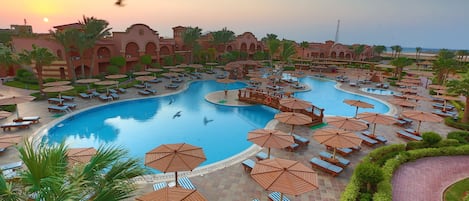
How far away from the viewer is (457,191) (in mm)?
10375

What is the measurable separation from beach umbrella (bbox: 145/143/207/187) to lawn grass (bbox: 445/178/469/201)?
9.68 meters

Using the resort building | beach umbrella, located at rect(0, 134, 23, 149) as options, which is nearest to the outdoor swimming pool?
beach umbrella, located at rect(0, 134, 23, 149)

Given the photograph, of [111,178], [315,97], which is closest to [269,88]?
[315,97]

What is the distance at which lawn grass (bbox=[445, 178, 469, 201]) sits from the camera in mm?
9945

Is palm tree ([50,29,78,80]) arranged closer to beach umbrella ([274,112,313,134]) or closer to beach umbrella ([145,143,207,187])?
beach umbrella ([145,143,207,187])

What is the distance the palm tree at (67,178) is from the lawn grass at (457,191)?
11708 mm

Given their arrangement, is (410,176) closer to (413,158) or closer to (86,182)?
(413,158)

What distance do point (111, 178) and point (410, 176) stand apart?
12.4 meters

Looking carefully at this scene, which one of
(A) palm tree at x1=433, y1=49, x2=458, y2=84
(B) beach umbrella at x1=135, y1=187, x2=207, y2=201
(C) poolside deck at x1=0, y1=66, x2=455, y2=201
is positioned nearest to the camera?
(B) beach umbrella at x1=135, y1=187, x2=207, y2=201

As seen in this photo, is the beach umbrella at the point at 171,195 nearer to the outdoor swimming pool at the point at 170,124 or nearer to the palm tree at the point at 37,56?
the outdoor swimming pool at the point at 170,124

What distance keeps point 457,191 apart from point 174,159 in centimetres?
1131

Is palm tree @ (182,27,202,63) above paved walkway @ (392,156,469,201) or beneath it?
above

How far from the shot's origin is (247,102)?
84.7 ft

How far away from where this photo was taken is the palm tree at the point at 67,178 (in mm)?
3639
